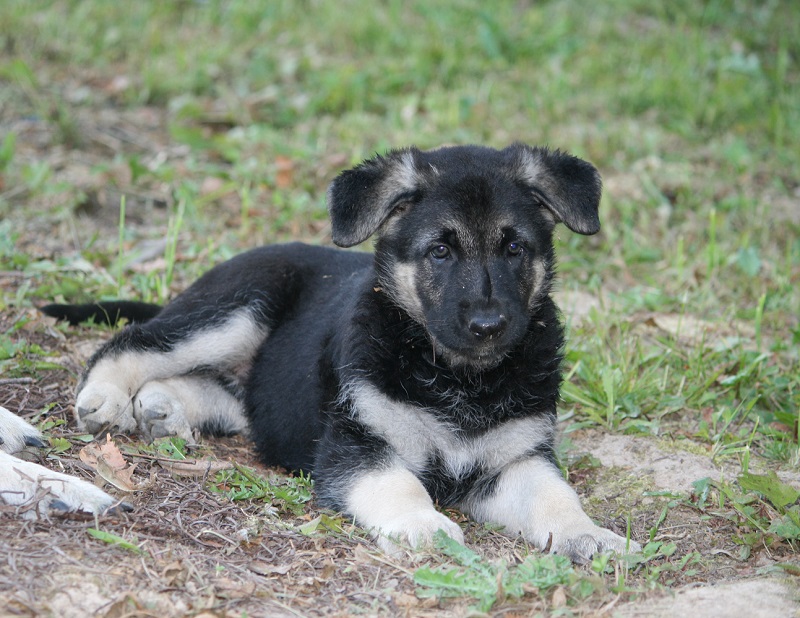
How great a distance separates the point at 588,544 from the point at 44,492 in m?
2.02

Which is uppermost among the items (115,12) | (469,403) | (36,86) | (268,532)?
(115,12)

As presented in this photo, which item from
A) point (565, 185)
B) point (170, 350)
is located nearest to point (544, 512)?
point (565, 185)

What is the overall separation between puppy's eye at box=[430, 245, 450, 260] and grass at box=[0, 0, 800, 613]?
3.90 feet

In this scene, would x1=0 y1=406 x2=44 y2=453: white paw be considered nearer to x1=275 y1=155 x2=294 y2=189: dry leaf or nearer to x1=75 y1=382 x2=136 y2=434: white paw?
x1=75 y1=382 x2=136 y2=434: white paw

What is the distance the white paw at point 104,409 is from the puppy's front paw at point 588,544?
2096mm

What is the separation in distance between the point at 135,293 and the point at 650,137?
473cm

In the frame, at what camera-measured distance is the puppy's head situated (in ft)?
13.5

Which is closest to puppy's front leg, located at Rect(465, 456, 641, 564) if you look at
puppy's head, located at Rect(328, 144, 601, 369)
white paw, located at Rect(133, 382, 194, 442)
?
puppy's head, located at Rect(328, 144, 601, 369)

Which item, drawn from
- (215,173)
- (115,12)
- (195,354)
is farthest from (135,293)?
(115,12)

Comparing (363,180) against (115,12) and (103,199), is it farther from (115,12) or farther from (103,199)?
(115,12)

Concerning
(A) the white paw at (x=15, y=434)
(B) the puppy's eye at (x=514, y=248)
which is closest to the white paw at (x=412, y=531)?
(B) the puppy's eye at (x=514, y=248)

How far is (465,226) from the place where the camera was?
4.20m

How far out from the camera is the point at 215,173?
7914 millimetres

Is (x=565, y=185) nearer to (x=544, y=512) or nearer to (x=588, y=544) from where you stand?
(x=544, y=512)
